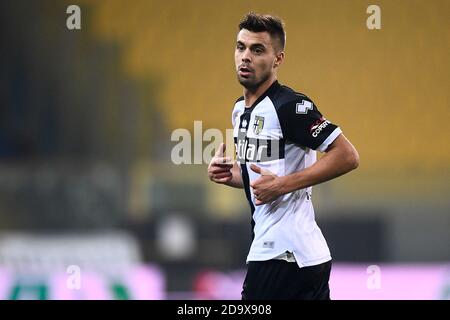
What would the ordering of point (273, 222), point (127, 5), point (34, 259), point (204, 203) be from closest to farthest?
point (273, 222) → point (34, 259) → point (204, 203) → point (127, 5)

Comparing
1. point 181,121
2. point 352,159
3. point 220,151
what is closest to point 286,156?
point 352,159

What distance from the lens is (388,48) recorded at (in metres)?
8.69

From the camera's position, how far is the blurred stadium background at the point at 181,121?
823 centimetres

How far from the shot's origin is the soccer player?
2.92m

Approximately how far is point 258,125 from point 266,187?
0.91 feet

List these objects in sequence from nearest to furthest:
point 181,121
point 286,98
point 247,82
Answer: point 286,98
point 247,82
point 181,121

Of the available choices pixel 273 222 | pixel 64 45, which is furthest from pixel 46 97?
pixel 273 222

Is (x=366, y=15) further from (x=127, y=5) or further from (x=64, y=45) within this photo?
(x=64, y=45)

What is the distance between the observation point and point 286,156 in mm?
3006

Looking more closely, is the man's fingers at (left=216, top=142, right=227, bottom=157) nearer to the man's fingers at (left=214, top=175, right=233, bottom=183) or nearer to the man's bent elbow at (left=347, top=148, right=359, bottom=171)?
the man's fingers at (left=214, top=175, right=233, bottom=183)

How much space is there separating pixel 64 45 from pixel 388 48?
341 cm

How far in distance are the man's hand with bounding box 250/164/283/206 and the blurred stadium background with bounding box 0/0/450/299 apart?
5124 millimetres

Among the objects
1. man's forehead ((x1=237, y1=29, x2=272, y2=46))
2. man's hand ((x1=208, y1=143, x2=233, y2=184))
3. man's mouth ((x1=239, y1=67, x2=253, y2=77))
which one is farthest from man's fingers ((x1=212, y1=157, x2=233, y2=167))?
man's forehead ((x1=237, y1=29, x2=272, y2=46))

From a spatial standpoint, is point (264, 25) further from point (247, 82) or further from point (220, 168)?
point (220, 168)
